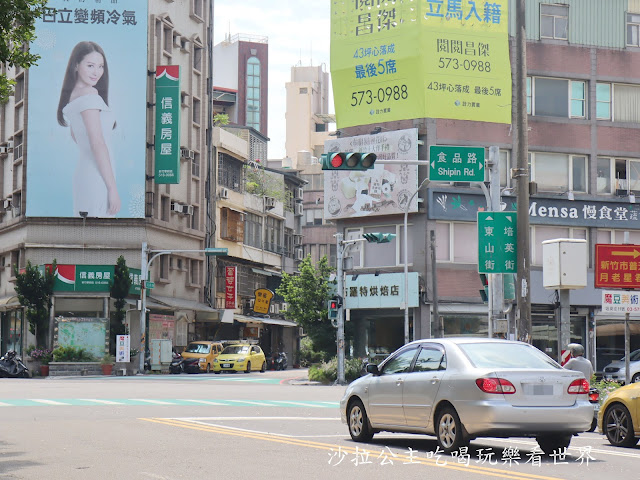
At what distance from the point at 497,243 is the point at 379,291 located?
27.1 metres

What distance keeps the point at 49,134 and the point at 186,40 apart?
447 inches

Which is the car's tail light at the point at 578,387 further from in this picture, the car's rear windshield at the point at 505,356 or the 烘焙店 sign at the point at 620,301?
the 烘焙店 sign at the point at 620,301

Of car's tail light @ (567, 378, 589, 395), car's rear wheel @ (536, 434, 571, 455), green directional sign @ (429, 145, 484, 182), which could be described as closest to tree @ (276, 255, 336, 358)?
green directional sign @ (429, 145, 484, 182)

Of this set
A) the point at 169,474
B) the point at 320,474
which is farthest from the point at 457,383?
the point at 169,474

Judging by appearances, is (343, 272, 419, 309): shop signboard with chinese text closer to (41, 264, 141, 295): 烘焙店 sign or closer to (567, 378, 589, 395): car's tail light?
(41, 264, 141, 295): 烘焙店 sign

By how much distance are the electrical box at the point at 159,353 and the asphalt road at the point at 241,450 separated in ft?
98.9

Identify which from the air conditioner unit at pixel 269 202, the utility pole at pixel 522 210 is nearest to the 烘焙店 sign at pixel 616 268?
the utility pole at pixel 522 210

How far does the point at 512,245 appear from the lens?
20672 mm

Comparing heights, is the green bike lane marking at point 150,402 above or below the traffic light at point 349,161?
below

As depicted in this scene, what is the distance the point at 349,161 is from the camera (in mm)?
20844

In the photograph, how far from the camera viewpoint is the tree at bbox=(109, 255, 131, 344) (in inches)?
2061

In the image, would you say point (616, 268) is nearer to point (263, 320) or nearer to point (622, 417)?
point (622, 417)

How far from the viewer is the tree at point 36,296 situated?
168 feet

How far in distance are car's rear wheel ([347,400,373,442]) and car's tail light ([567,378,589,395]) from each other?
303 centimetres
